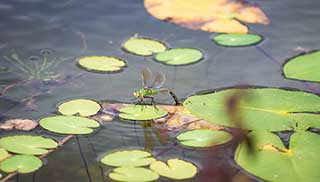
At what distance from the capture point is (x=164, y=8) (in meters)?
2.20

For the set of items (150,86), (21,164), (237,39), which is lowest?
(21,164)

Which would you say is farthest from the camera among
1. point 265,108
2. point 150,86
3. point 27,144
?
point 150,86

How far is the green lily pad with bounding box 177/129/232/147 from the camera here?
1.49 meters

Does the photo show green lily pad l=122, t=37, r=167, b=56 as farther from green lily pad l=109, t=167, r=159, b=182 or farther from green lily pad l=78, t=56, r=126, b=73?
green lily pad l=109, t=167, r=159, b=182

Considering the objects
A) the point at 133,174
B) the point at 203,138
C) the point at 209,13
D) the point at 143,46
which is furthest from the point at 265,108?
the point at 209,13

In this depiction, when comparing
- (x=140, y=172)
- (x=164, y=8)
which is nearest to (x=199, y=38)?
(x=164, y=8)

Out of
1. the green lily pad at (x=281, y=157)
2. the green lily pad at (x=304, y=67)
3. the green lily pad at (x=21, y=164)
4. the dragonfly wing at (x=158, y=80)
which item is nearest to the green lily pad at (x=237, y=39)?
the green lily pad at (x=304, y=67)

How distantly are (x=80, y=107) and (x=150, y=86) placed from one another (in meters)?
0.23

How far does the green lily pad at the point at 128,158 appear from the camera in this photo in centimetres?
141

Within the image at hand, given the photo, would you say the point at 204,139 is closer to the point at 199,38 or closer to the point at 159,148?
the point at 159,148

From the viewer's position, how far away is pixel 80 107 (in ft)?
5.38

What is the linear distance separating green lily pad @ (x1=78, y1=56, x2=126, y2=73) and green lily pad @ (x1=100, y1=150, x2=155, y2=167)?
44 centimetres

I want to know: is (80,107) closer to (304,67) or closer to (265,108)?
(265,108)

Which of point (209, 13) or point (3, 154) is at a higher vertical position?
point (209, 13)
